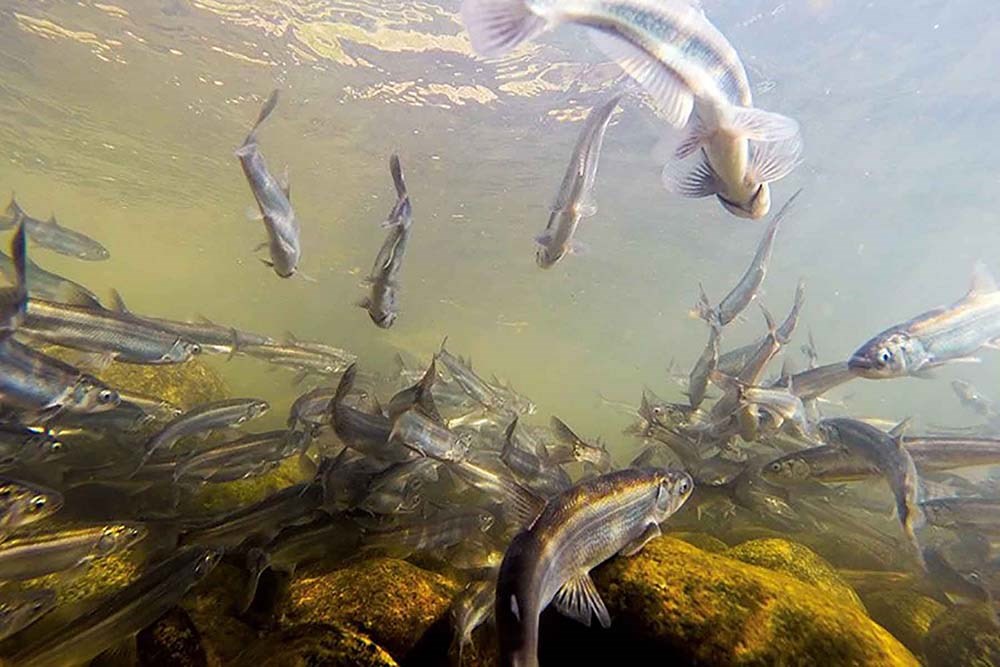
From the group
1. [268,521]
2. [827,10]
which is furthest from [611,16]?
[827,10]

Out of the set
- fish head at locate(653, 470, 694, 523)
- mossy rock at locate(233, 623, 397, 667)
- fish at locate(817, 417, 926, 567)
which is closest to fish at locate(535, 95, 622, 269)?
fish head at locate(653, 470, 694, 523)

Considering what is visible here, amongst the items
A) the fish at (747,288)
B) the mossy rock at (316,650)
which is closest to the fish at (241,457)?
the mossy rock at (316,650)

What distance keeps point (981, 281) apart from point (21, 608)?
25.7 feet

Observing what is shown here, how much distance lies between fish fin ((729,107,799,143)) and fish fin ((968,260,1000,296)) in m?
4.41

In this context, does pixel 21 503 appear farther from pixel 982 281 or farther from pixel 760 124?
pixel 982 281

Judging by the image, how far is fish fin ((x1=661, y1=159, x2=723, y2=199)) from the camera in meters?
2.72

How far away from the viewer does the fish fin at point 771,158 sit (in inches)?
95.9

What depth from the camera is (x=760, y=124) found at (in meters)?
2.23

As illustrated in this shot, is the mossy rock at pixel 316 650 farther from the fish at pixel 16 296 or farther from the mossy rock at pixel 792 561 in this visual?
the fish at pixel 16 296

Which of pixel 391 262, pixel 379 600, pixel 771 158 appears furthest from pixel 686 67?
pixel 379 600

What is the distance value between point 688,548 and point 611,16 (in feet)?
9.19

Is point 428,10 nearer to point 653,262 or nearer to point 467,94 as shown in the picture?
point 467,94

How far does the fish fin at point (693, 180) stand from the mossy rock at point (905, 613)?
3654mm

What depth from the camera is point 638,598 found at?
2.82 m
